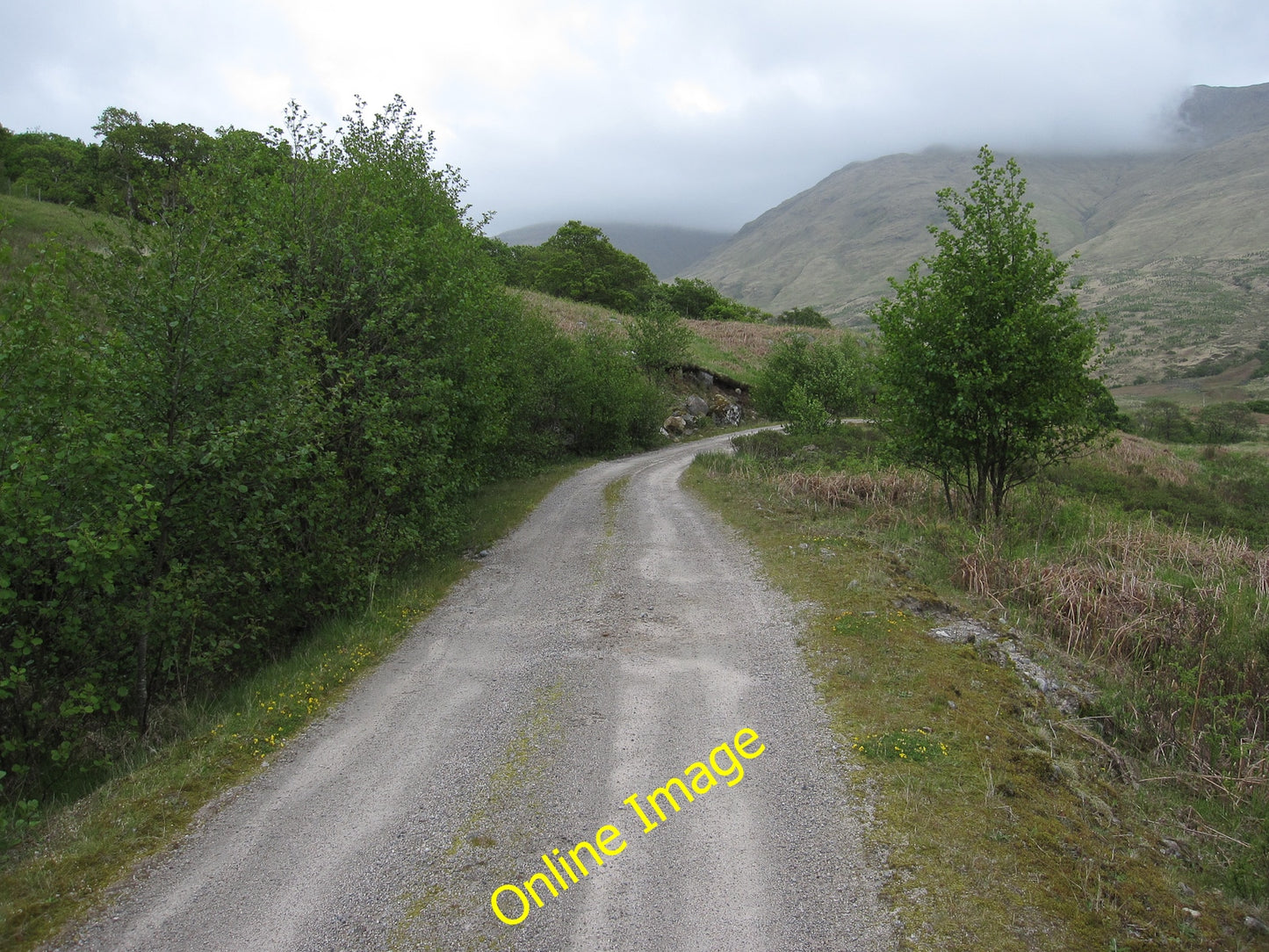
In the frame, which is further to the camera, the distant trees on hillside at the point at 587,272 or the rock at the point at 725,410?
the distant trees on hillside at the point at 587,272

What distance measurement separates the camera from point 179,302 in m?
7.82

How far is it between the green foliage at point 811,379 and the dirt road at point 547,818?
78.0 ft

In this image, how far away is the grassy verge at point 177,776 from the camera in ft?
15.6

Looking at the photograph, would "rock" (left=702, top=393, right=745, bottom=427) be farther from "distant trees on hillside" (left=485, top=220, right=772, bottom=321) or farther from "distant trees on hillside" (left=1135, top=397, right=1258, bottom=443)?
"distant trees on hillside" (left=1135, top=397, right=1258, bottom=443)

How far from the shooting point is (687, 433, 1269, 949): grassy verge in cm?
439

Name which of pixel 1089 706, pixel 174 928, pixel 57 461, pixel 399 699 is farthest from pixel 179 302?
pixel 1089 706

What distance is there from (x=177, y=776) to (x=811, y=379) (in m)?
33.4

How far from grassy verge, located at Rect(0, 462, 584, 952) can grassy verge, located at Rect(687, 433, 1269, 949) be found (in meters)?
5.62

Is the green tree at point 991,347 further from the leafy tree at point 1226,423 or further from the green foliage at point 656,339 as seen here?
the leafy tree at point 1226,423

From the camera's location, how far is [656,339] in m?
44.7

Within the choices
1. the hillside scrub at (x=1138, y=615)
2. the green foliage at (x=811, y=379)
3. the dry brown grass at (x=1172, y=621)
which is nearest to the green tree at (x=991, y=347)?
the hillside scrub at (x=1138, y=615)

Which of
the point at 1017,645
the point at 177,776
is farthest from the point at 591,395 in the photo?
the point at 177,776

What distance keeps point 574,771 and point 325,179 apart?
13.8 metres

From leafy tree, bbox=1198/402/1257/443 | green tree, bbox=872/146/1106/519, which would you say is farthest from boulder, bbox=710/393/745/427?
leafy tree, bbox=1198/402/1257/443
